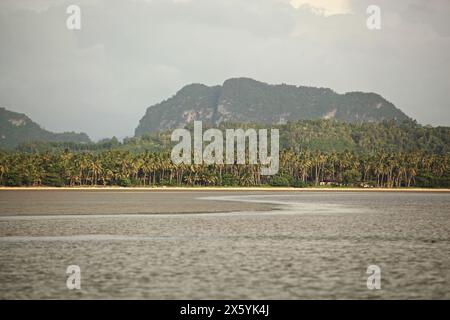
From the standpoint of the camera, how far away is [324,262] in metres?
34.6

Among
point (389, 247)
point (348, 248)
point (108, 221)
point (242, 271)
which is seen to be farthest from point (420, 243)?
point (108, 221)

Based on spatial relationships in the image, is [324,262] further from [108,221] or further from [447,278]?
[108,221]

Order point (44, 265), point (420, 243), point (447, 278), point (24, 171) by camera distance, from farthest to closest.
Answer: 1. point (24, 171)
2. point (420, 243)
3. point (44, 265)
4. point (447, 278)

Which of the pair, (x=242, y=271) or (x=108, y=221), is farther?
(x=108, y=221)

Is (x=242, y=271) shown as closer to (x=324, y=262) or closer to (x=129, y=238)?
(x=324, y=262)

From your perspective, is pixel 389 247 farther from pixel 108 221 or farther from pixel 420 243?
pixel 108 221

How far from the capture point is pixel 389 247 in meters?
42.3

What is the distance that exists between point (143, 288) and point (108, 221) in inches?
1548
